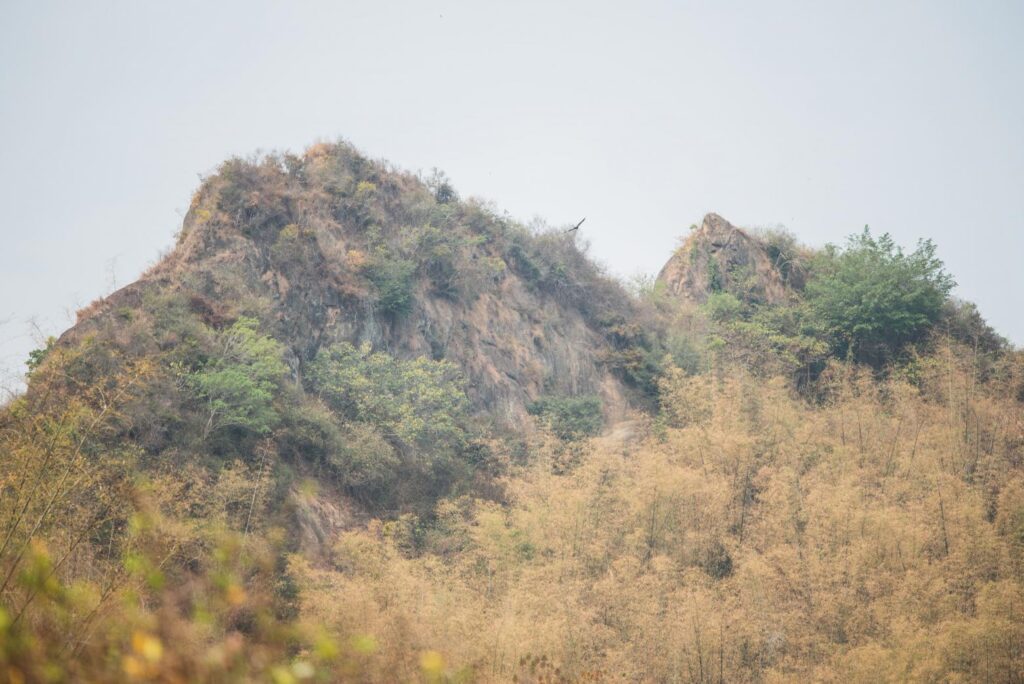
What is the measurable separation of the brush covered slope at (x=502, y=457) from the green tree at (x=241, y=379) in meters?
0.07

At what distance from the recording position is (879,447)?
18594 mm

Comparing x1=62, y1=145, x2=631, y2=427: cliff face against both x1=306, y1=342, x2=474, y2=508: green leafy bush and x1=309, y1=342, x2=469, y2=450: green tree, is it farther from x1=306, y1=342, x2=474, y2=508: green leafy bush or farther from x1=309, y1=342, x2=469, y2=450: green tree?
x1=306, y1=342, x2=474, y2=508: green leafy bush

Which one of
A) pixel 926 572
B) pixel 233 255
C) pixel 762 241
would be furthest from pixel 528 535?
pixel 762 241

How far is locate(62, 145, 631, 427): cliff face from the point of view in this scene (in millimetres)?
19359

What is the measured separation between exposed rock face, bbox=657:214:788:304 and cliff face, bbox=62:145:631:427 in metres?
5.64

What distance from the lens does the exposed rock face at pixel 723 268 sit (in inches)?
1278

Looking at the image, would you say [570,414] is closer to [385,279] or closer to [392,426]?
[392,426]

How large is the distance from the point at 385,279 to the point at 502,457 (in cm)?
608

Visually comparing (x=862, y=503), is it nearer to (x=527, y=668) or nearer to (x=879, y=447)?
(x=879, y=447)

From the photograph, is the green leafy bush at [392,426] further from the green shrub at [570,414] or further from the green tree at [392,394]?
the green shrub at [570,414]

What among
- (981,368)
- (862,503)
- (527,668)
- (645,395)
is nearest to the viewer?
(527,668)

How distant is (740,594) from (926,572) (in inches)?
125

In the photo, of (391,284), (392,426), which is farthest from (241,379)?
(391,284)

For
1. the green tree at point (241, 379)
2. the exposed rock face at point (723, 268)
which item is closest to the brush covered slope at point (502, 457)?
the green tree at point (241, 379)
